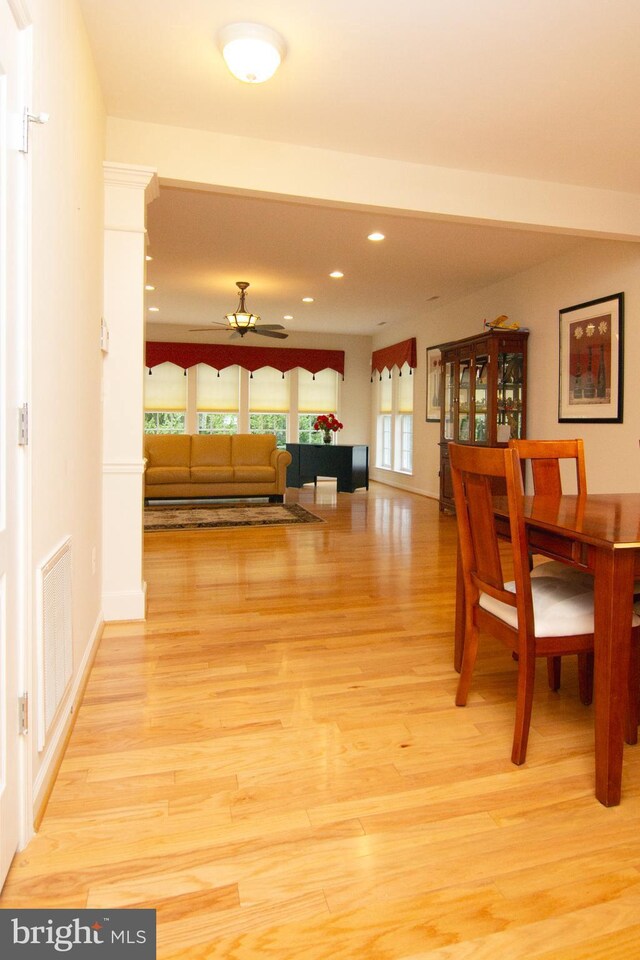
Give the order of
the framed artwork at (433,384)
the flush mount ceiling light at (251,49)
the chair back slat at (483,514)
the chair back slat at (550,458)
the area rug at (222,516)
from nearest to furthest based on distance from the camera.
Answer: the chair back slat at (483,514) → the flush mount ceiling light at (251,49) → the chair back slat at (550,458) → the area rug at (222,516) → the framed artwork at (433,384)

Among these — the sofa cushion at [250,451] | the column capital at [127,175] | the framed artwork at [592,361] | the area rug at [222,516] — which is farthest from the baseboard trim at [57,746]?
the sofa cushion at [250,451]

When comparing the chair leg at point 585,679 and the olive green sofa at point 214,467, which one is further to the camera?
the olive green sofa at point 214,467

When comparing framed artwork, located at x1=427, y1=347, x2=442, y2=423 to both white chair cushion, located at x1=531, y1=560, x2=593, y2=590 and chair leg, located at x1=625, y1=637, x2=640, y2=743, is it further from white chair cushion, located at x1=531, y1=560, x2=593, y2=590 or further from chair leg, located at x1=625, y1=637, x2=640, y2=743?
chair leg, located at x1=625, y1=637, x2=640, y2=743

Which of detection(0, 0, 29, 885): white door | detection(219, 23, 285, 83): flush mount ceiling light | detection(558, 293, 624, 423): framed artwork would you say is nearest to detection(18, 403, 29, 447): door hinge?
detection(0, 0, 29, 885): white door

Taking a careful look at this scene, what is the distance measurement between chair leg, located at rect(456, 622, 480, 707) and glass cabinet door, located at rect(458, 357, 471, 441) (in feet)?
15.5

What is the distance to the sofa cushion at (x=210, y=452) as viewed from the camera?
7672 mm

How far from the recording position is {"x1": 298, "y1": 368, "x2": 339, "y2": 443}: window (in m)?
10.7

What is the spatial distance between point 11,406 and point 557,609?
5.44 feet

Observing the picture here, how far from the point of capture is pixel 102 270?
9.84 feet

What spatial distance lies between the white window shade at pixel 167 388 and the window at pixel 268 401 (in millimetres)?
1170

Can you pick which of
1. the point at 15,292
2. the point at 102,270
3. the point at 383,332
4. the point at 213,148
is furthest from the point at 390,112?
the point at 383,332

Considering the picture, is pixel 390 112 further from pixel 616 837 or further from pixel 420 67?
pixel 616 837

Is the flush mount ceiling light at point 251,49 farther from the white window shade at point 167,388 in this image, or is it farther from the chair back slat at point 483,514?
the white window shade at point 167,388

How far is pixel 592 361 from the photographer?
5.23 meters
